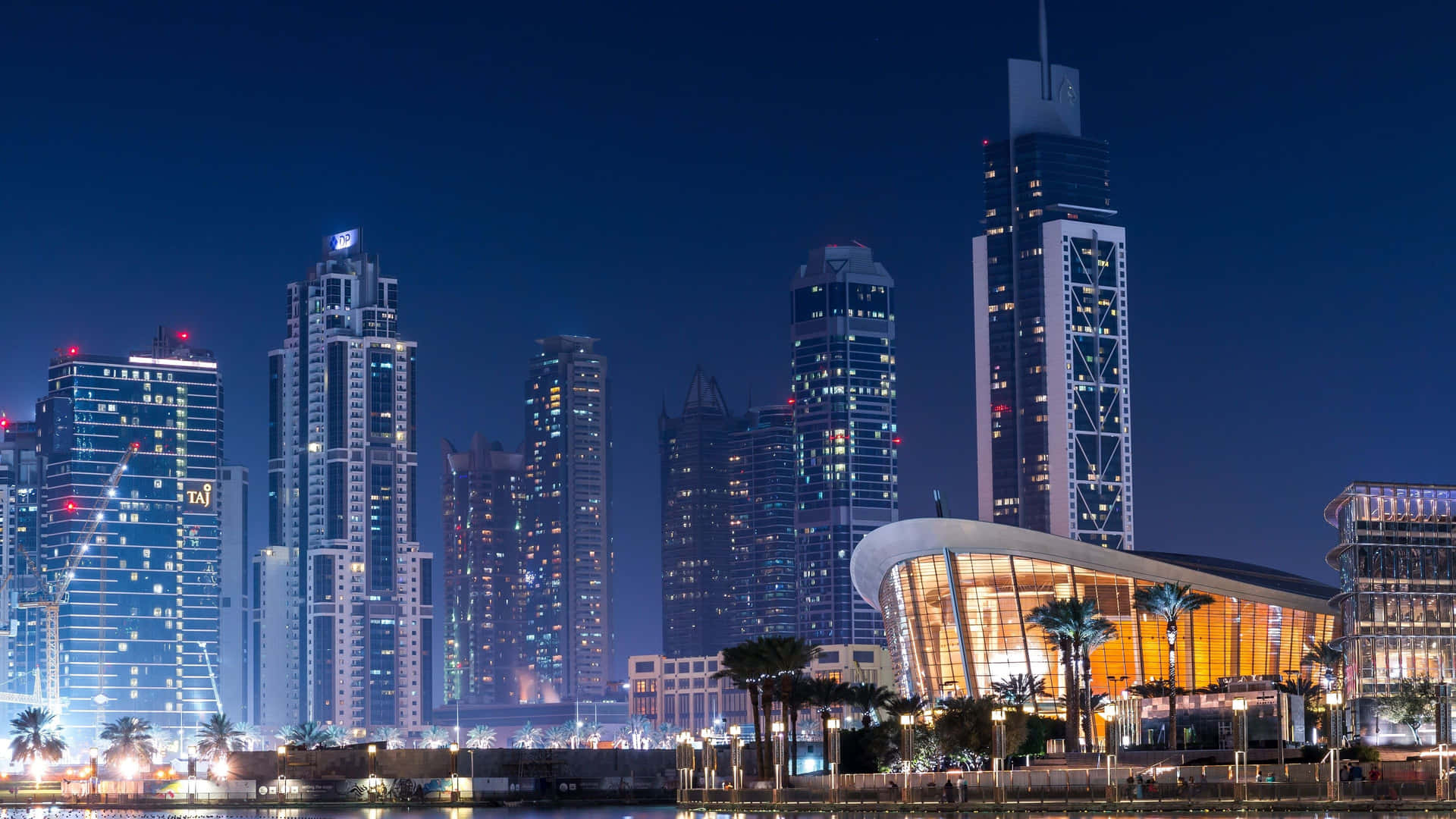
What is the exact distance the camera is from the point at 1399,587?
133125 millimetres

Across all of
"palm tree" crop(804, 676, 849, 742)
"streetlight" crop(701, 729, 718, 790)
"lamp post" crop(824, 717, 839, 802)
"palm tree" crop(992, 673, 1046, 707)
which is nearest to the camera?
"lamp post" crop(824, 717, 839, 802)

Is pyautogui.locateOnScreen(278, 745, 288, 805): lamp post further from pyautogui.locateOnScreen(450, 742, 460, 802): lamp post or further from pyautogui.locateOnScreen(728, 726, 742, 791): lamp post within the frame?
pyautogui.locateOnScreen(728, 726, 742, 791): lamp post

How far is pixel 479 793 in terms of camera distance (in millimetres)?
137375

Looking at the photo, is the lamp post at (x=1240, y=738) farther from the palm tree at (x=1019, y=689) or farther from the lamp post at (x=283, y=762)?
the lamp post at (x=283, y=762)

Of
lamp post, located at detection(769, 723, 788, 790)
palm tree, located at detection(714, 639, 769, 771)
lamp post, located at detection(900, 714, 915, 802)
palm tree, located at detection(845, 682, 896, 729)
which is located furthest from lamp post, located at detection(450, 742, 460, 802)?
lamp post, located at detection(900, 714, 915, 802)

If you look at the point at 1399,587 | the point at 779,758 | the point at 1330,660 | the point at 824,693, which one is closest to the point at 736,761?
the point at 779,758

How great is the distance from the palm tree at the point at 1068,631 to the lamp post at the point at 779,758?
60.4ft

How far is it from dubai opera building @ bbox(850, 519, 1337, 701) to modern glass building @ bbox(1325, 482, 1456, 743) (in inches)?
1095

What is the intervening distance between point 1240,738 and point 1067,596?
45.0 m

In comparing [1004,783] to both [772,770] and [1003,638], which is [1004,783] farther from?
[1003,638]

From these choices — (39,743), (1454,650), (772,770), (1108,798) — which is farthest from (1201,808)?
(39,743)

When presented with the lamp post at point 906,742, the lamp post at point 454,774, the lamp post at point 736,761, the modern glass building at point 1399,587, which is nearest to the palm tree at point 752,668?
the lamp post at point 736,761

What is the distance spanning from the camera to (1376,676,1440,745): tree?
126312 millimetres

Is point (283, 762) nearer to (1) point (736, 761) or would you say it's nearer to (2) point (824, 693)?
(2) point (824, 693)
